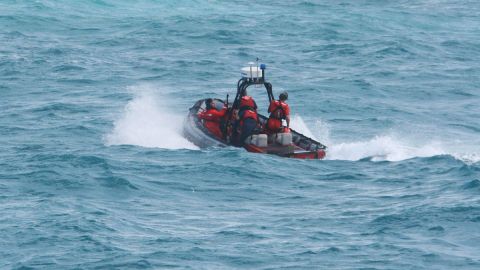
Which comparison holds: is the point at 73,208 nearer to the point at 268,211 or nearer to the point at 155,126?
the point at 268,211

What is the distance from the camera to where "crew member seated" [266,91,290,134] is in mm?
27922

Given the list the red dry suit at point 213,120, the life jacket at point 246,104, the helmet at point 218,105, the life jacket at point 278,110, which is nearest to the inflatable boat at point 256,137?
the red dry suit at point 213,120

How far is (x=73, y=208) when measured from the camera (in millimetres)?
22031

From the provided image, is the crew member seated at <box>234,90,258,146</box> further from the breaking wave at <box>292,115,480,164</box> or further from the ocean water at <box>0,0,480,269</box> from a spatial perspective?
the breaking wave at <box>292,115,480,164</box>

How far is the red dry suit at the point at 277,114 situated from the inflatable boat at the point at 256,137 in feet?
0.69

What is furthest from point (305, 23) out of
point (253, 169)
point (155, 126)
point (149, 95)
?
point (253, 169)

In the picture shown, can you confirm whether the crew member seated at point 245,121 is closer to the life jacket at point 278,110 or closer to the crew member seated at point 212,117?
the life jacket at point 278,110

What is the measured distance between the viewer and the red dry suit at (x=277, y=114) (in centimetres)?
2795

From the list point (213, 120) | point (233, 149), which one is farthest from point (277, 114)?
point (213, 120)

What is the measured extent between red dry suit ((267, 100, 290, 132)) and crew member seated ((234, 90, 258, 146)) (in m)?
0.41

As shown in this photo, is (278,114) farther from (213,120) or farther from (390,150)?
(390,150)

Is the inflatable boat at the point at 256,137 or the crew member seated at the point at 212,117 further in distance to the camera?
the crew member seated at the point at 212,117

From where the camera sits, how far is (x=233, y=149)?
1083 inches

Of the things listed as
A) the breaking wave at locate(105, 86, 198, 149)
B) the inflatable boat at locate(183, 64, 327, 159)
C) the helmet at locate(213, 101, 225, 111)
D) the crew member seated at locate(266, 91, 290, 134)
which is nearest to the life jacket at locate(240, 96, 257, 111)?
the inflatable boat at locate(183, 64, 327, 159)
